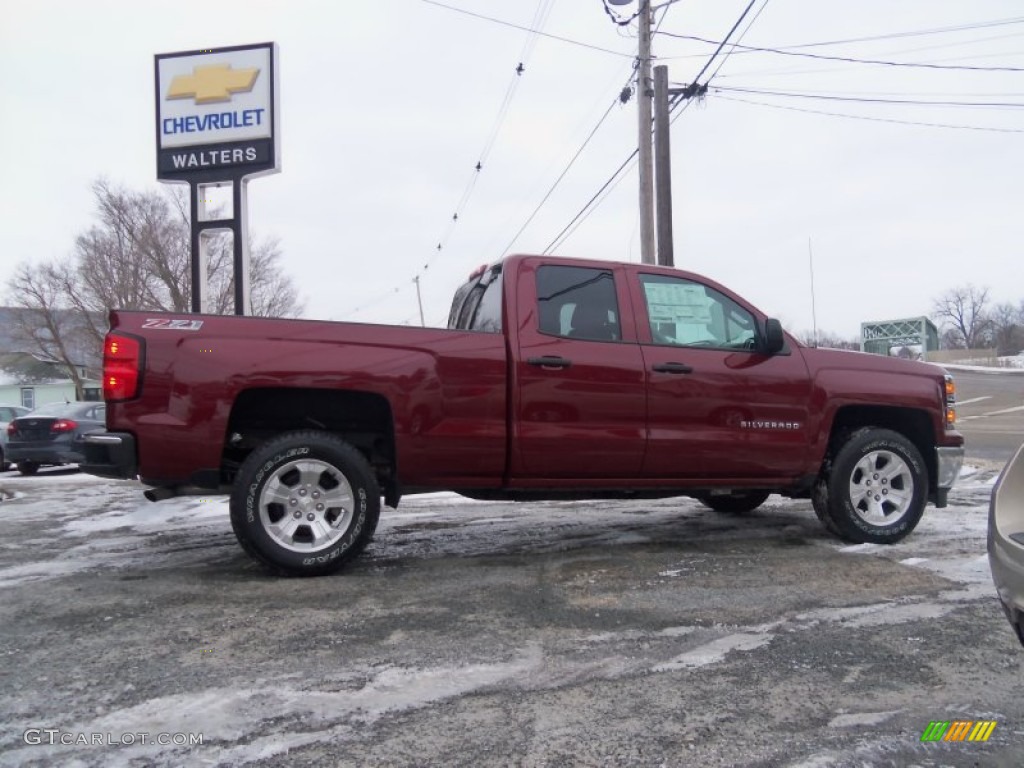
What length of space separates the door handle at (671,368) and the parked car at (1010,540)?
93.4 inches

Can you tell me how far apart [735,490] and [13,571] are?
16.3ft

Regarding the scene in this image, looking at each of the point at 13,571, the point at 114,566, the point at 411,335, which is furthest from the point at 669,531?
the point at 13,571

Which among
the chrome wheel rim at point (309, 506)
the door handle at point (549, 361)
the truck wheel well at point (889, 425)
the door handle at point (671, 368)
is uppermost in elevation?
the door handle at point (549, 361)

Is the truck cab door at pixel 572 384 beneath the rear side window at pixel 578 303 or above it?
beneath

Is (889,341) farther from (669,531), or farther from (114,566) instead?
(114,566)

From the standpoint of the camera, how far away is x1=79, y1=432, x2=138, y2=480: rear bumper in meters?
4.30

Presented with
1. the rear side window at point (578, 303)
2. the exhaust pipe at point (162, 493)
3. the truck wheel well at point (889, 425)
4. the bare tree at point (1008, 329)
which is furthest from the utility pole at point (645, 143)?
the bare tree at point (1008, 329)

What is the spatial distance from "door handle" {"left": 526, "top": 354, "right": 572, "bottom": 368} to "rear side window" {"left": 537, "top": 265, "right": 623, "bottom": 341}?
0.20m

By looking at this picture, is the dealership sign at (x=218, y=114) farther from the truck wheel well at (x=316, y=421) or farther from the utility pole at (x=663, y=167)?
the truck wheel well at (x=316, y=421)

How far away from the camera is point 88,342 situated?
39.7 meters

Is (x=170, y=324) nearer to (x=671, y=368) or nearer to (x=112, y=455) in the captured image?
(x=112, y=455)

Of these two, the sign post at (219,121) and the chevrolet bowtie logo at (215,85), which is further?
the chevrolet bowtie logo at (215,85)

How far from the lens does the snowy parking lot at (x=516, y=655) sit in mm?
2703

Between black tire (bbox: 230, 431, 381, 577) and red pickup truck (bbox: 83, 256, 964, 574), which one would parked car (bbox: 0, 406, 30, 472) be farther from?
black tire (bbox: 230, 431, 381, 577)
